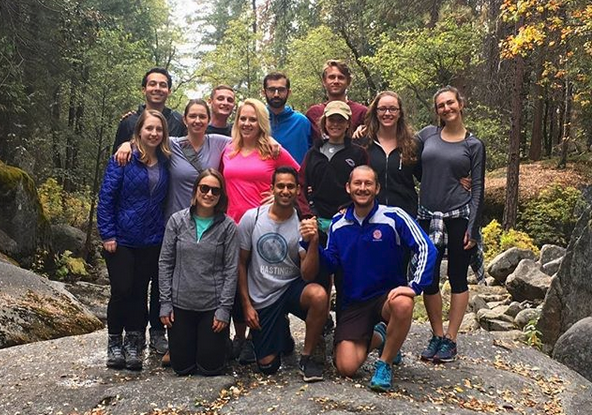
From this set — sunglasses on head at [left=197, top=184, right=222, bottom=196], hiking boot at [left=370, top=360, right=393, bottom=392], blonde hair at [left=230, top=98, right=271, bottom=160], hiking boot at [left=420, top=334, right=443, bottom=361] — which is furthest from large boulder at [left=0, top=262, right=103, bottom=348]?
hiking boot at [left=420, top=334, right=443, bottom=361]

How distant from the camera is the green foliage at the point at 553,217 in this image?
15.7 metres

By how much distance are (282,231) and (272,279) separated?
1.42ft

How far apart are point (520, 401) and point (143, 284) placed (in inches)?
135

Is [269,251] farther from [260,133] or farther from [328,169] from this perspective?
[260,133]

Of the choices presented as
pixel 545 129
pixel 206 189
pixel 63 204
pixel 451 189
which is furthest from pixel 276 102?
pixel 545 129

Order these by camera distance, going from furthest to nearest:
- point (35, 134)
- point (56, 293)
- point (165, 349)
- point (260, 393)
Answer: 1. point (35, 134)
2. point (56, 293)
3. point (165, 349)
4. point (260, 393)

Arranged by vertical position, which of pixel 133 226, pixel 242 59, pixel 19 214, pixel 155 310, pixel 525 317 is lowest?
pixel 525 317

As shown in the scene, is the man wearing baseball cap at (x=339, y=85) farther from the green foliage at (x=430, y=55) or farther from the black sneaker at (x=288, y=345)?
Result: the green foliage at (x=430, y=55)

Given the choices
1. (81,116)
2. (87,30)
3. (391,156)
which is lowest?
(391,156)

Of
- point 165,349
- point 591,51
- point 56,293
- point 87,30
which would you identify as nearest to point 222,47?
point 87,30

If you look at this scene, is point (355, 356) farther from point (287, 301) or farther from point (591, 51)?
point (591, 51)

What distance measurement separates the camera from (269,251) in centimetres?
503

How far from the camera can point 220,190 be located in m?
4.87

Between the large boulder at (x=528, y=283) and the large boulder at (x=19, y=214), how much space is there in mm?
10355
